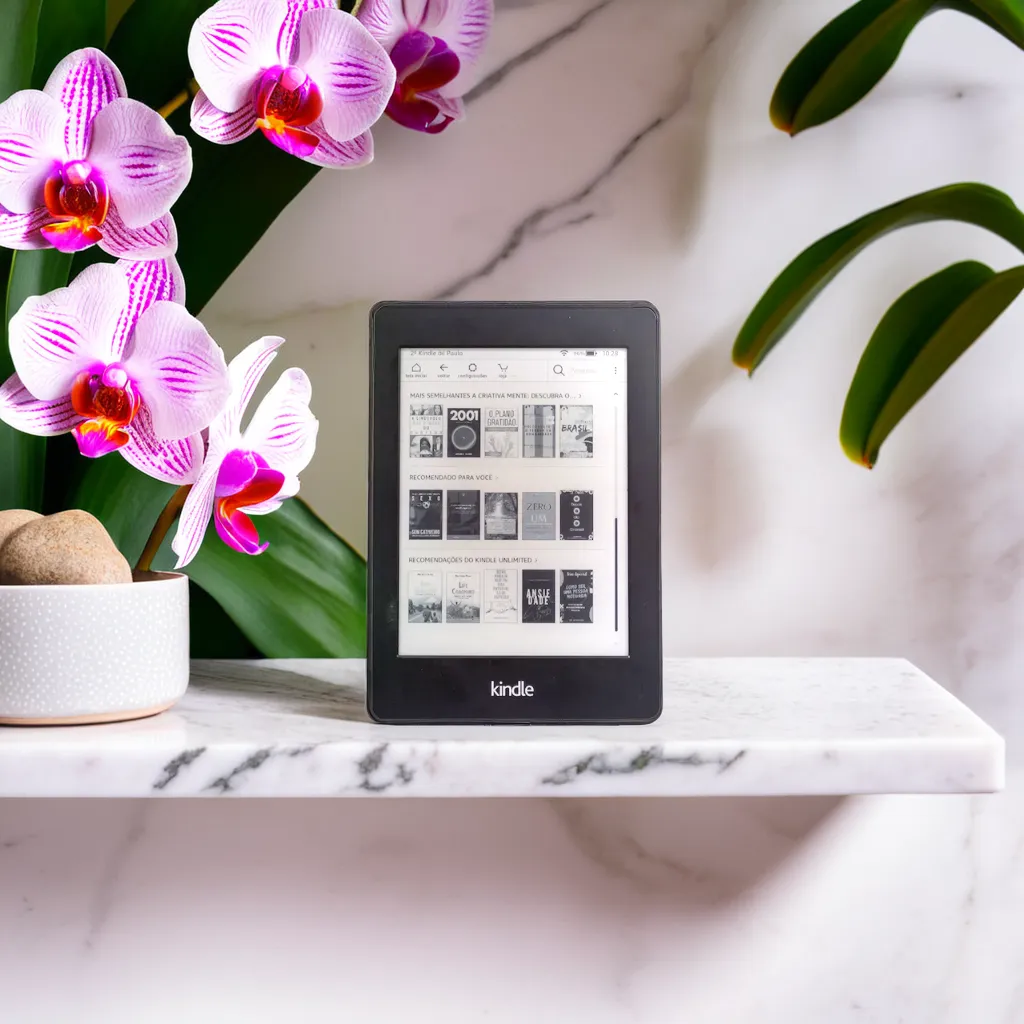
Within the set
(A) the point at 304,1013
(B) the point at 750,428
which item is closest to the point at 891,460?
(B) the point at 750,428

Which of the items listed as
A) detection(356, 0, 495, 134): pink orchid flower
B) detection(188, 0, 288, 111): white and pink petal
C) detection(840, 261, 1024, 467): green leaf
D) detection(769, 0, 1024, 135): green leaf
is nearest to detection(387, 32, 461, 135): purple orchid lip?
detection(356, 0, 495, 134): pink orchid flower

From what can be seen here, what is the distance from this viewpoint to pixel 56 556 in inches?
19.7

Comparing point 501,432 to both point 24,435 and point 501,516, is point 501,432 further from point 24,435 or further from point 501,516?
point 24,435

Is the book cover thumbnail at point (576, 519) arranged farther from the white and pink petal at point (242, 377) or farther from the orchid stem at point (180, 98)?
the orchid stem at point (180, 98)

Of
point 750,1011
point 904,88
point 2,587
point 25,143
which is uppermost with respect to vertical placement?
point 904,88

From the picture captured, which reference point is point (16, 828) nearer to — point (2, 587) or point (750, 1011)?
point (2, 587)

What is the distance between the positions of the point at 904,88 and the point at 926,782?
1.52ft

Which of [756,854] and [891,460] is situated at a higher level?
[891,460]

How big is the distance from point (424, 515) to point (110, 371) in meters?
0.17

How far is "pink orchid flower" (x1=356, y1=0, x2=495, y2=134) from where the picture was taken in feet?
2.09

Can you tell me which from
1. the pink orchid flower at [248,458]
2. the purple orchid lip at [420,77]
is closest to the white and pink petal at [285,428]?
the pink orchid flower at [248,458]

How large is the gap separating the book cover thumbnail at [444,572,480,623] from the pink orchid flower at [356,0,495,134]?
0.31 metres

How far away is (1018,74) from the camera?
0.69 meters

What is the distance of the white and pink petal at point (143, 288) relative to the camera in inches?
20.6
